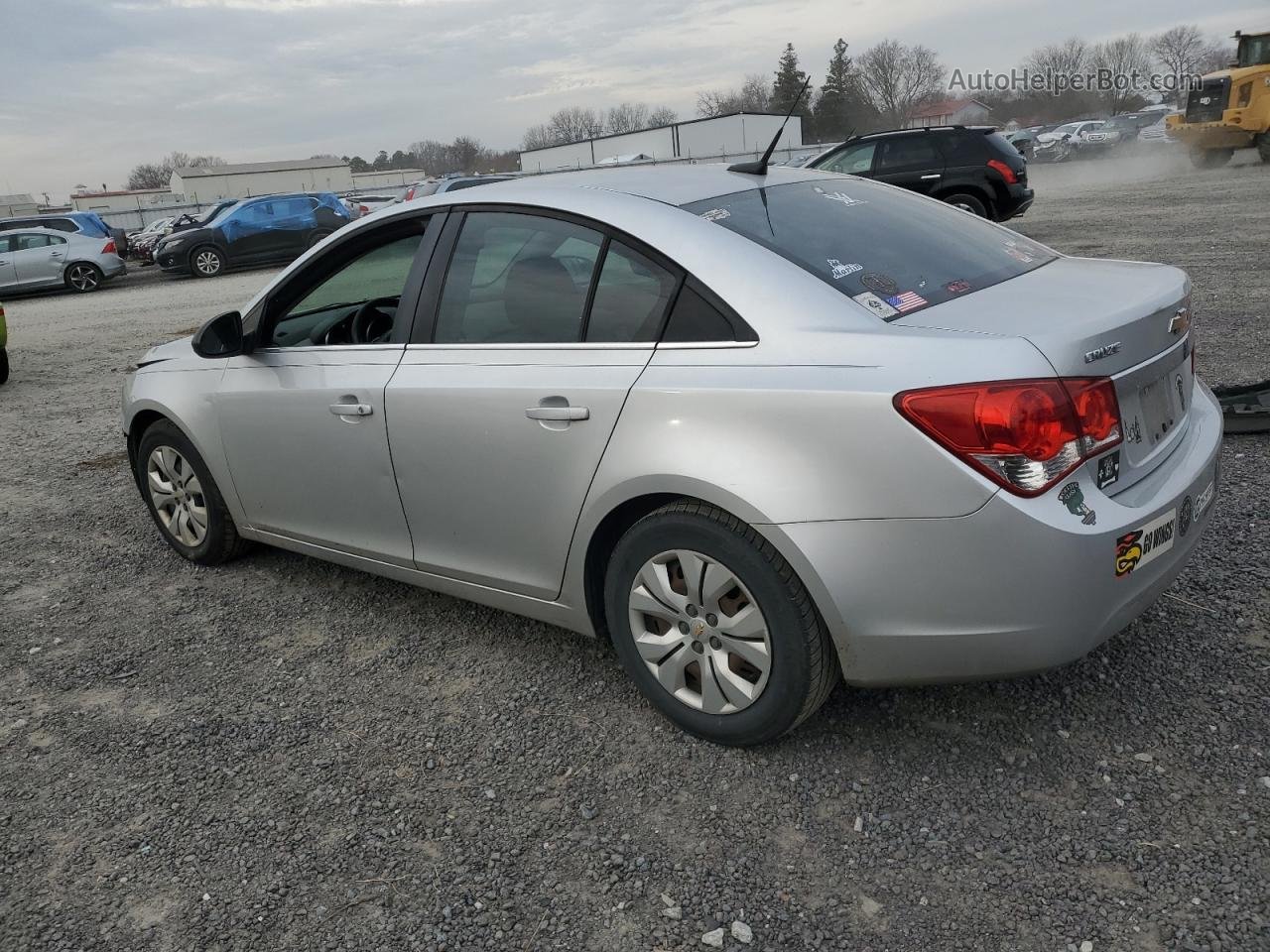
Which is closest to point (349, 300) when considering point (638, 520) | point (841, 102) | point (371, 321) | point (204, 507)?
point (371, 321)

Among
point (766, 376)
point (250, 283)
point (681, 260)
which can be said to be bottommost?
point (250, 283)

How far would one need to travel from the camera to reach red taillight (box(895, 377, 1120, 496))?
2305 millimetres

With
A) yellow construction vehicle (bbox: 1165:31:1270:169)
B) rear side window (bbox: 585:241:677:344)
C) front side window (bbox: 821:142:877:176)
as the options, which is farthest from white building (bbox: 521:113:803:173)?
rear side window (bbox: 585:241:677:344)

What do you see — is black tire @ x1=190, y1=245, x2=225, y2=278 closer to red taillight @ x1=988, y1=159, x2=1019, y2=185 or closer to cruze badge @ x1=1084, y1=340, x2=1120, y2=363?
red taillight @ x1=988, y1=159, x2=1019, y2=185

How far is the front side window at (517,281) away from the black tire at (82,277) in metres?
22.3

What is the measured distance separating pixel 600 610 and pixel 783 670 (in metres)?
0.71

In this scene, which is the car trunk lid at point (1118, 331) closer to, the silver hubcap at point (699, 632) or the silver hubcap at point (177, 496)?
the silver hubcap at point (699, 632)

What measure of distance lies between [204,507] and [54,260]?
20.9m

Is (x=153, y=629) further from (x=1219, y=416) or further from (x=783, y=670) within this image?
(x=1219, y=416)

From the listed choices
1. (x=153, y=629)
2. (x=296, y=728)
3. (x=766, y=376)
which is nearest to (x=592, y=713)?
(x=296, y=728)

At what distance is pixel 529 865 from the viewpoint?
8.36 ft

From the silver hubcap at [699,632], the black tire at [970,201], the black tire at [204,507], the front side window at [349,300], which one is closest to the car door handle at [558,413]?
the silver hubcap at [699,632]

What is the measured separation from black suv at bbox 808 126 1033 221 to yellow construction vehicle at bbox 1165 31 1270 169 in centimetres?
1413

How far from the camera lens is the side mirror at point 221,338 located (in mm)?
3902
